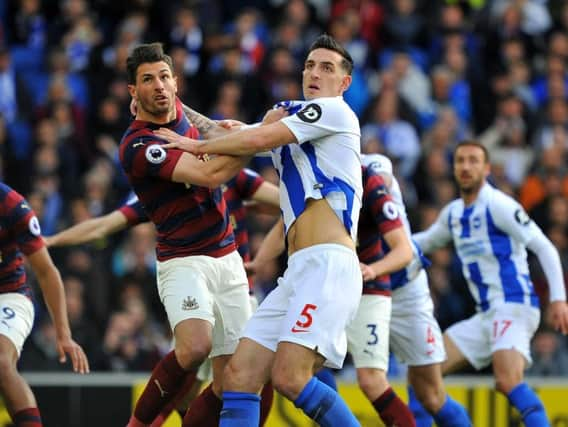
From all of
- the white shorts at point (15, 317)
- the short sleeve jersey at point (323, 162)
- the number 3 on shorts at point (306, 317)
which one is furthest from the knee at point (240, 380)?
the white shorts at point (15, 317)

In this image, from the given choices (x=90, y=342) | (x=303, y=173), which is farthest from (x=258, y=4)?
(x=303, y=173)

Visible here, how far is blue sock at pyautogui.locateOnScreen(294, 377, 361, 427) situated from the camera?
776 cm

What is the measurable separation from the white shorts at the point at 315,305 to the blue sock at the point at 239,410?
0.33 meters

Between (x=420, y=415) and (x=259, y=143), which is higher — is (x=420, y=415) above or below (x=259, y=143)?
below

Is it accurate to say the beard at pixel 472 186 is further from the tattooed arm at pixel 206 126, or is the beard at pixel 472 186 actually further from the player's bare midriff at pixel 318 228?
the player's bare midriff at pixel 318 228

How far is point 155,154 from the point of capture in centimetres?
839

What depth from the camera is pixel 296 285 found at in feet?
25.9

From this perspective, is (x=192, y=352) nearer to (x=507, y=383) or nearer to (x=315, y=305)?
(x=315, y=305)

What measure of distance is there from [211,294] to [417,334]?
2.21 metres

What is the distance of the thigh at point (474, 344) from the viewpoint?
1102 centimetres

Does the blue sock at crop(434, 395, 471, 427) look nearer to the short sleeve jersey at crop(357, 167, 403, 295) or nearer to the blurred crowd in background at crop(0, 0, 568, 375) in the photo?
the short sleeve jersey at crop(357, 167, 403, 295)

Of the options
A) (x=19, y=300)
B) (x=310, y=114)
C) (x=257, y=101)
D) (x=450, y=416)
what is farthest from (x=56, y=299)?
(x=257, y=101)

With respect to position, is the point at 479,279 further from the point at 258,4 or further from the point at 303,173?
the point at 258,4

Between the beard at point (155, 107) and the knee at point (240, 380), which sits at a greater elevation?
the beard at point (155, 107)
